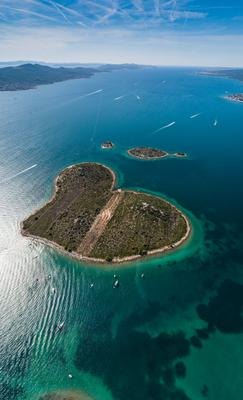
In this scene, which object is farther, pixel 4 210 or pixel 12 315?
pixel 4 210

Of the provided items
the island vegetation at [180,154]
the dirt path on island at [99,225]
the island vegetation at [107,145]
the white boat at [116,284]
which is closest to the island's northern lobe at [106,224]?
the dirt path on island at [99,225]

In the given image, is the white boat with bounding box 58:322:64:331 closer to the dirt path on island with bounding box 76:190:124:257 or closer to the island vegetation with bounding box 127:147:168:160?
the dirt path on island with bounding box 76:190:124:257

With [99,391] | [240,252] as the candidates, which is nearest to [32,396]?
[99,391]

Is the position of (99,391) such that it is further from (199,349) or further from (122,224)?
(122,224)

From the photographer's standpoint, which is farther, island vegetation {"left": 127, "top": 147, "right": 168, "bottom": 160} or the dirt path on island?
island vegetation {"left": 127, "top": 147, "right": 168, "bottom": 160}

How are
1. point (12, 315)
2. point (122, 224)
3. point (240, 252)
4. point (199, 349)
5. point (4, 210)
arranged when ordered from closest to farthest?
point (199, 349)
point (12, 315)
point (240, 252)
point (122, 224)
point (4, 210)

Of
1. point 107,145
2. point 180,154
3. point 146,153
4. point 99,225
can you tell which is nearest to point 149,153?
point 146,153

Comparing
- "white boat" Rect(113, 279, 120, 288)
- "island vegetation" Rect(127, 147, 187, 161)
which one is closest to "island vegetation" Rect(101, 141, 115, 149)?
"island vegetation" Rect(127, 147, 187, 161)
